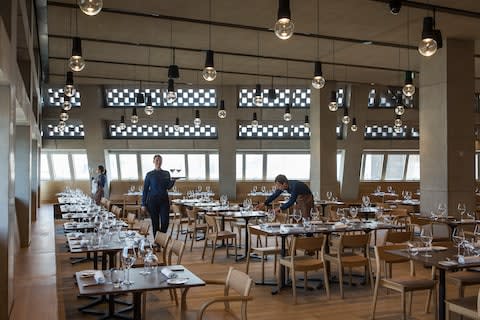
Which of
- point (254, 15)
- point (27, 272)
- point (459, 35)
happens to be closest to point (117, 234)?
point (27, 272)

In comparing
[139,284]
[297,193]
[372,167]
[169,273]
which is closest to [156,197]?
[297,193]

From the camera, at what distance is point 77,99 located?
57.0 ft

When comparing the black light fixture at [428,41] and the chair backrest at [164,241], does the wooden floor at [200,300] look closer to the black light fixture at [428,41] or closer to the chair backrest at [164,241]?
the chair backrest at [164,241]

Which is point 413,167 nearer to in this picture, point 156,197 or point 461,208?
point 461,208

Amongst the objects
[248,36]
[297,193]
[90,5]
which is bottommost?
[297,193]

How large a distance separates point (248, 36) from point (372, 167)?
1040 centimetres

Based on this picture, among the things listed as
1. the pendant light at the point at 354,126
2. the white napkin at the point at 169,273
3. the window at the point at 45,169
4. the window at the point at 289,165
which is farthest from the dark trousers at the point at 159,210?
the window at the point at 45,169

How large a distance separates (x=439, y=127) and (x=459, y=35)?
1.80m

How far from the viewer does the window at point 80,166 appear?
1783 cm

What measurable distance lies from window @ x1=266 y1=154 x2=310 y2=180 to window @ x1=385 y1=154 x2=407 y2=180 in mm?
2959

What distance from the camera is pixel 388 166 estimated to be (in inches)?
747

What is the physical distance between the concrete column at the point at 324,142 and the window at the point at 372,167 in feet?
13.7

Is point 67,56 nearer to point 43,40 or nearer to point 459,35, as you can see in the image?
point 43,40

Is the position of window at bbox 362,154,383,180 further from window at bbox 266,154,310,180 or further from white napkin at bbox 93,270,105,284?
white napkin at bbox 93,270,105,284
